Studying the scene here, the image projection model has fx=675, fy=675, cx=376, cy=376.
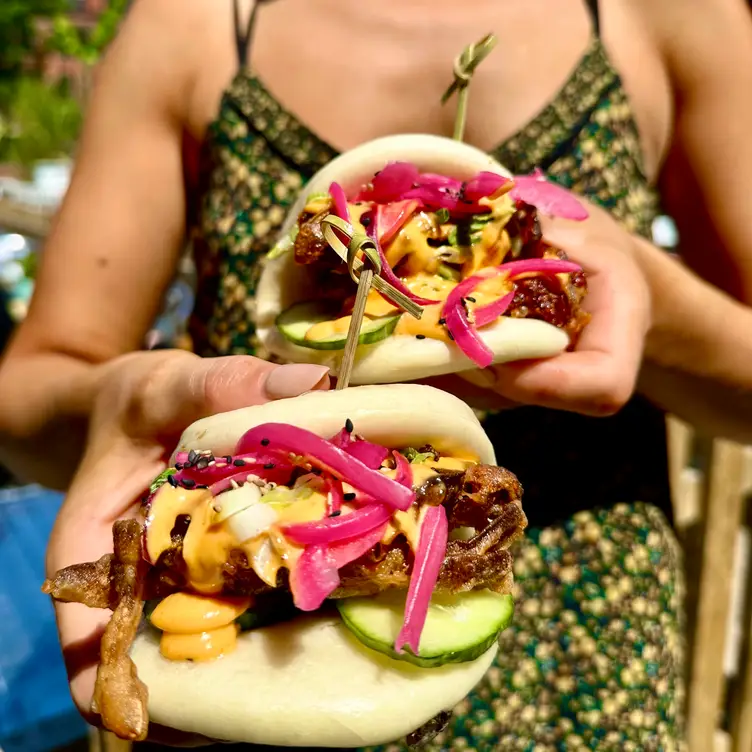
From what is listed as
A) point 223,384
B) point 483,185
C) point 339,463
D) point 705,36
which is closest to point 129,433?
point 223,384

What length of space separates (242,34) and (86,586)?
5.52ft

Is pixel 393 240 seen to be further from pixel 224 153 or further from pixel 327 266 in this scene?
pixel 224 153

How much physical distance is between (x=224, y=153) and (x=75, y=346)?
2.44 feet

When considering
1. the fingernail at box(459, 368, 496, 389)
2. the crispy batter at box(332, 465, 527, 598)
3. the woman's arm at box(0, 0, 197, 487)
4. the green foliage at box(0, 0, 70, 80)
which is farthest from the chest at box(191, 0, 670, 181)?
the green foliage at box(0, 0, 70, 80)

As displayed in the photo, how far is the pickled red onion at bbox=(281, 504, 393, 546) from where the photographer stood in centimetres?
108

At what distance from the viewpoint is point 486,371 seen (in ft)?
4.95

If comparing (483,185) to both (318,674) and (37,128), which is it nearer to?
(318,674)

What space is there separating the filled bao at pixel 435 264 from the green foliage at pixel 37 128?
775 centimetres

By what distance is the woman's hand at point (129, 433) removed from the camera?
1.21m

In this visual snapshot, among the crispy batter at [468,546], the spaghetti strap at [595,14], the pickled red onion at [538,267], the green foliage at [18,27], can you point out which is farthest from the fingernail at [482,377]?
the green foliage at [18,27]

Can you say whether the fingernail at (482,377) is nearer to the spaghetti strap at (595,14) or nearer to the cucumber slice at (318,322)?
the cucumber slice at (318,322)

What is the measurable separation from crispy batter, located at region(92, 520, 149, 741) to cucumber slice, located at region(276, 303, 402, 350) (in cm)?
53

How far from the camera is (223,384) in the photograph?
1.21m

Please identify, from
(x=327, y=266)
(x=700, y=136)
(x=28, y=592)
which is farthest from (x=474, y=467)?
(x=28, y=592)
